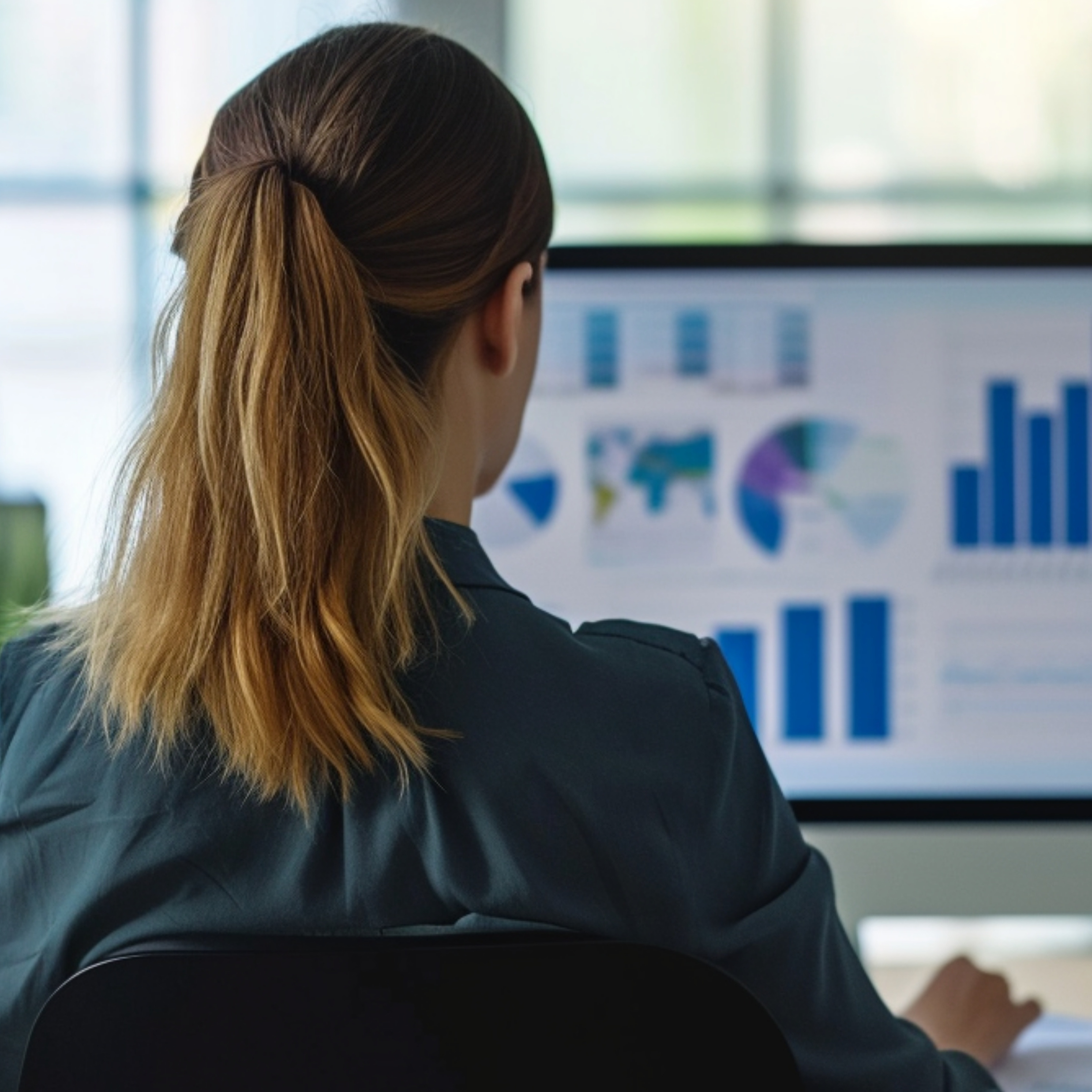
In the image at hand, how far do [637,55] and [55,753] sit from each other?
2207 millimetres

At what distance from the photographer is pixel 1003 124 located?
98.3 inches

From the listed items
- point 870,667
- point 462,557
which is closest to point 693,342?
point 870,667

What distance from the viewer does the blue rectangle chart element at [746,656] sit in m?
0.99

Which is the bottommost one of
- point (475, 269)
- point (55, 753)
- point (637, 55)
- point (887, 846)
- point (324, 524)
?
point (887, 846)

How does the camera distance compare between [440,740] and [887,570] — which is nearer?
[440,740]

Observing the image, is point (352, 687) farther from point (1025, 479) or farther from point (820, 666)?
point (1025, 479)

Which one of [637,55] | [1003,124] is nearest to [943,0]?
[1003,124]

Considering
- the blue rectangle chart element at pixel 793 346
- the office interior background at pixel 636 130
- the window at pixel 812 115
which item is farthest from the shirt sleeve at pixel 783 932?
the window at pixel 812 115

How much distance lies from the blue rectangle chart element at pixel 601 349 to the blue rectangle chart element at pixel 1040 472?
0.32m

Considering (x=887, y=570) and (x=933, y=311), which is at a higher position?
(x=933, y=311)

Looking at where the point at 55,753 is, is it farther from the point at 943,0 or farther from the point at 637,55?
the point at 943,0

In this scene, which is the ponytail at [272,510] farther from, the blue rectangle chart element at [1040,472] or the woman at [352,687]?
the blue rectangle chart element at [1040,472]

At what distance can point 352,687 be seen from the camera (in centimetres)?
55

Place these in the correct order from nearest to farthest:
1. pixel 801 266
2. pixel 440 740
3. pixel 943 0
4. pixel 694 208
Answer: pixel 440 740, pixel 801 266, pixel 943 0, pixel 694 208
